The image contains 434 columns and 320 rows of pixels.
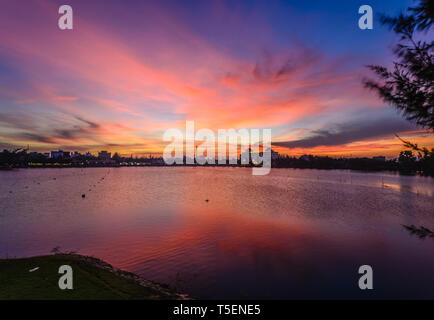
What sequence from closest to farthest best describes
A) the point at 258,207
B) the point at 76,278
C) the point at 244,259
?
the point at 76,278
the point at 244,259
the point at 258,207

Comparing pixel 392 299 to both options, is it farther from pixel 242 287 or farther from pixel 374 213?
pixel 374 213

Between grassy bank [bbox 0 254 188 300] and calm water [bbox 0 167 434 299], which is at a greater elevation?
grassy bank [bbox 0 254 188 300]

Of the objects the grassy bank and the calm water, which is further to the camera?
the calm water

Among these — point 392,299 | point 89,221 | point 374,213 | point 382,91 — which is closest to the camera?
point 382,91

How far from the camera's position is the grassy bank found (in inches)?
404

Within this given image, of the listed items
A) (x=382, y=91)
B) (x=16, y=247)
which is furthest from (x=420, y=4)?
(x=16, y=247)

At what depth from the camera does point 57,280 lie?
465 inches

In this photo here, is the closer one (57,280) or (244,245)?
(57,280)

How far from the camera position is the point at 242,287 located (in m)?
16.7

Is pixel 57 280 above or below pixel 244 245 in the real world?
above

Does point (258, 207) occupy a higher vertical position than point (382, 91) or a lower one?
lower

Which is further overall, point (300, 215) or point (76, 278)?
point (300, 215)
